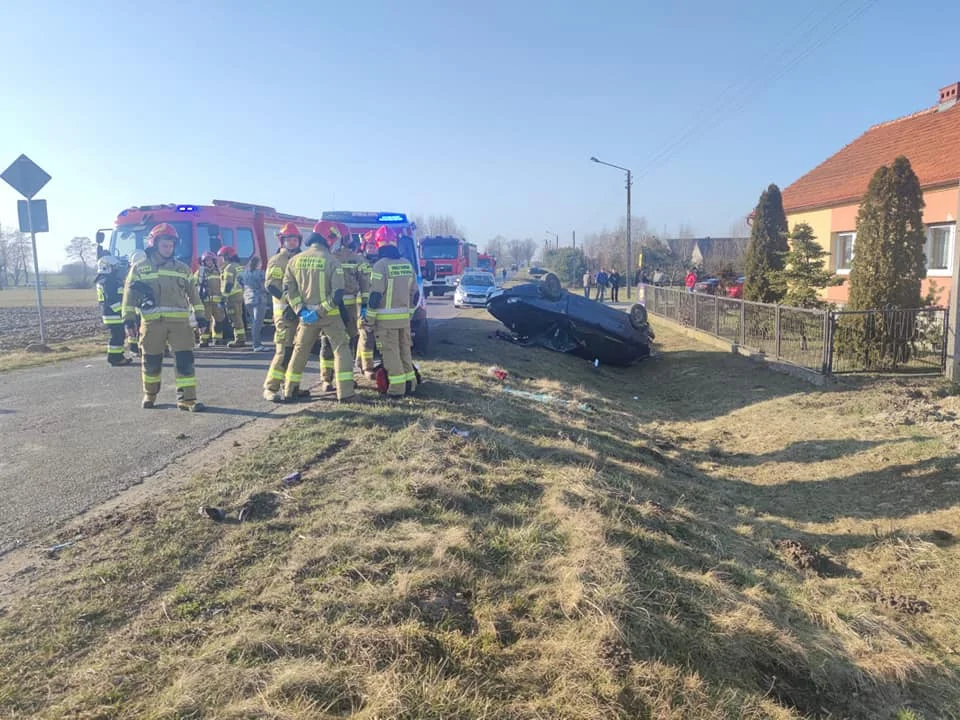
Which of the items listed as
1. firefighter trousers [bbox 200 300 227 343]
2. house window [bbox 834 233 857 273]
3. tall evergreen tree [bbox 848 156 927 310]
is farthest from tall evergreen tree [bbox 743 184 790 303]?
firefighter trousers [bbox 200 300 227 343]

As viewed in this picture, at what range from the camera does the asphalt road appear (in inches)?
166

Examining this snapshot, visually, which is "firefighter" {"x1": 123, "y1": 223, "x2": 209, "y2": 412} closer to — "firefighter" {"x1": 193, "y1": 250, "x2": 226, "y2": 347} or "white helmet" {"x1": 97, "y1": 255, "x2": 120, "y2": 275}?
"white helmet" {"x1": 97, "y1": 255, "x2": 120, "y2": 275}

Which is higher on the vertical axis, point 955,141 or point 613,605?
point 955,141

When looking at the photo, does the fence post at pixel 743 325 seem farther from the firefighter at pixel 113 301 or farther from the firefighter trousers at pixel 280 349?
the firefighter at pixel 113 301

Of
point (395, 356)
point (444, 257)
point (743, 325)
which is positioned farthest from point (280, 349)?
point (444, 257)

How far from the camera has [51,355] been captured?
1117cm

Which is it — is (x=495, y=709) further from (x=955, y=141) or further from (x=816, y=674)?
(x=955, y=141)

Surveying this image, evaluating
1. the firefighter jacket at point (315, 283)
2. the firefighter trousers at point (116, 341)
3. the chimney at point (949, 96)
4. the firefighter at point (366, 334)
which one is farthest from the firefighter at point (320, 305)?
the chimney at point (949, 96)

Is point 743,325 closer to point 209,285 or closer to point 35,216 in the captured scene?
point 209,285

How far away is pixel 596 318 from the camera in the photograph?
13266 mm

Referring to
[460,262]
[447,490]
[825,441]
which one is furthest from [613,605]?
[460,262]

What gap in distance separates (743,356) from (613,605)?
10861 mm

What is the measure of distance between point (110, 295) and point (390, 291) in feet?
18.2

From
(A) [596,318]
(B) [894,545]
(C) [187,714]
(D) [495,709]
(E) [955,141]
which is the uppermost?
(E) [955,141]
